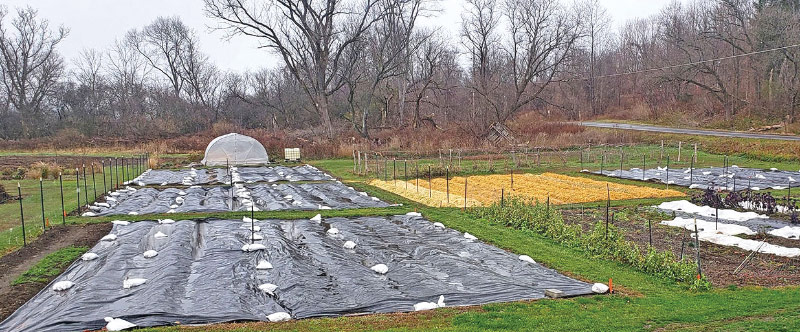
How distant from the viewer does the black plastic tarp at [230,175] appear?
21.7 m

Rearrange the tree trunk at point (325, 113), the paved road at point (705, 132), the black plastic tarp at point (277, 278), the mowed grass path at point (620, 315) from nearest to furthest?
the mowed grass path at point (620, 315)
the black plastic tarp at point (277, 278)
the paved road at point (705, 132)
the tree trunk at point (325, 113)

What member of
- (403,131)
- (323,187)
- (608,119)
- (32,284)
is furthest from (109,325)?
(608,119)

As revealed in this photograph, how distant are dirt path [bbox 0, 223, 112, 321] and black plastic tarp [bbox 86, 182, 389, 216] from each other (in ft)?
7.35

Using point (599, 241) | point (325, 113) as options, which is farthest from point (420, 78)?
point (599, 241)

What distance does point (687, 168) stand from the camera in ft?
77.8

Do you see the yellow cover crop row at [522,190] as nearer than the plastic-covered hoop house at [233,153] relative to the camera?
Yes

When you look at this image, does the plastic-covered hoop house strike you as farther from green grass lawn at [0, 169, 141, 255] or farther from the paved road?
the paved road

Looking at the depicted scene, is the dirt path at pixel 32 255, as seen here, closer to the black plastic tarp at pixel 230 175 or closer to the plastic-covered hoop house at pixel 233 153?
the black plastic tarp at pixel 230 175

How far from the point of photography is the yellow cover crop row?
1638 centimetres

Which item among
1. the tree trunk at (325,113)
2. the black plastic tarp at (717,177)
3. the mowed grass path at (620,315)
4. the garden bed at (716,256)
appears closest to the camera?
the mowed grass path at (620,315)

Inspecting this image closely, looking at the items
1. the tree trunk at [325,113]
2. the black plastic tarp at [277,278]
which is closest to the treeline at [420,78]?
the tree trunk at [325,113]

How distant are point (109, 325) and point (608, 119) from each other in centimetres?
4958

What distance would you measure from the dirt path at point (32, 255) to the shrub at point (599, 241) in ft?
25.8

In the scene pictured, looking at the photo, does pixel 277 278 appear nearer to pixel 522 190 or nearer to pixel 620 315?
pixel 620 315
